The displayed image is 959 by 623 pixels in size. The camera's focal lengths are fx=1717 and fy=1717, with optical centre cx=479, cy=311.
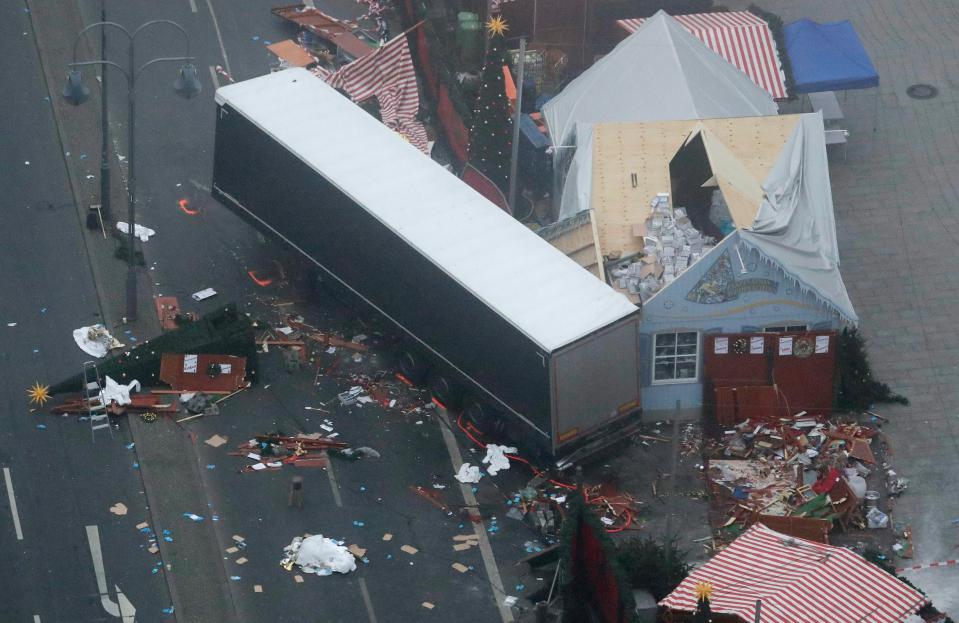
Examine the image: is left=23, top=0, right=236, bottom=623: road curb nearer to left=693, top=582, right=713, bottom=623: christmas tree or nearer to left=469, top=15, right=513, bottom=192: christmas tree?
left=693, top=582, right=713, bottom=623: christmas tree

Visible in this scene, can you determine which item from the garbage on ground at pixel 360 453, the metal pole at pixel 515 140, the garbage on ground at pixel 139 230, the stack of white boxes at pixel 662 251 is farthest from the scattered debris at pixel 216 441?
the metal pole at pixel 515 140

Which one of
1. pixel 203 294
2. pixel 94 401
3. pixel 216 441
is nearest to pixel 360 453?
pixel 216 441

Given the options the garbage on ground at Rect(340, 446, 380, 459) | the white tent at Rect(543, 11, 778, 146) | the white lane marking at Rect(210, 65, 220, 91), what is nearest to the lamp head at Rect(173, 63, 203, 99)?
the garbage on ground at Rect(340, 446, 380, 459)

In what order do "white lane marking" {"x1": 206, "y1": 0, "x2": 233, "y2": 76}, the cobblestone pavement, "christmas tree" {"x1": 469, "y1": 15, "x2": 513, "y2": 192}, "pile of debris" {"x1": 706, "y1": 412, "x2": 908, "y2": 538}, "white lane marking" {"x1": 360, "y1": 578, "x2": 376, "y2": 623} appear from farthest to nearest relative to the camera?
"white lane marking" {"x1": 206, "y1": 0, "x2": 233, "y2": 76}, "christmas tree" {"x1": 469, "y1": 15, "x2": 513, "y2": 192}, the cobblestone pavement, "pile of debris" {"x1": 706, "y1": 412, "x2": 908, "y2": 538}, "white lane marking" {"x1": 360, "y1": 578, "x2": 376, "y2": 623}

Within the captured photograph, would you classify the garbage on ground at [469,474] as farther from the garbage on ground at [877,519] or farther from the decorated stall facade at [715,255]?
the garbage on ground at [877,519]

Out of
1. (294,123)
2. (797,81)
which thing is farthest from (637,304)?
(797,81)

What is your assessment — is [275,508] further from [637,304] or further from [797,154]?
[797,154]

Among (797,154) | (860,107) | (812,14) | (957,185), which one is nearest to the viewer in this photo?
(797,154)
